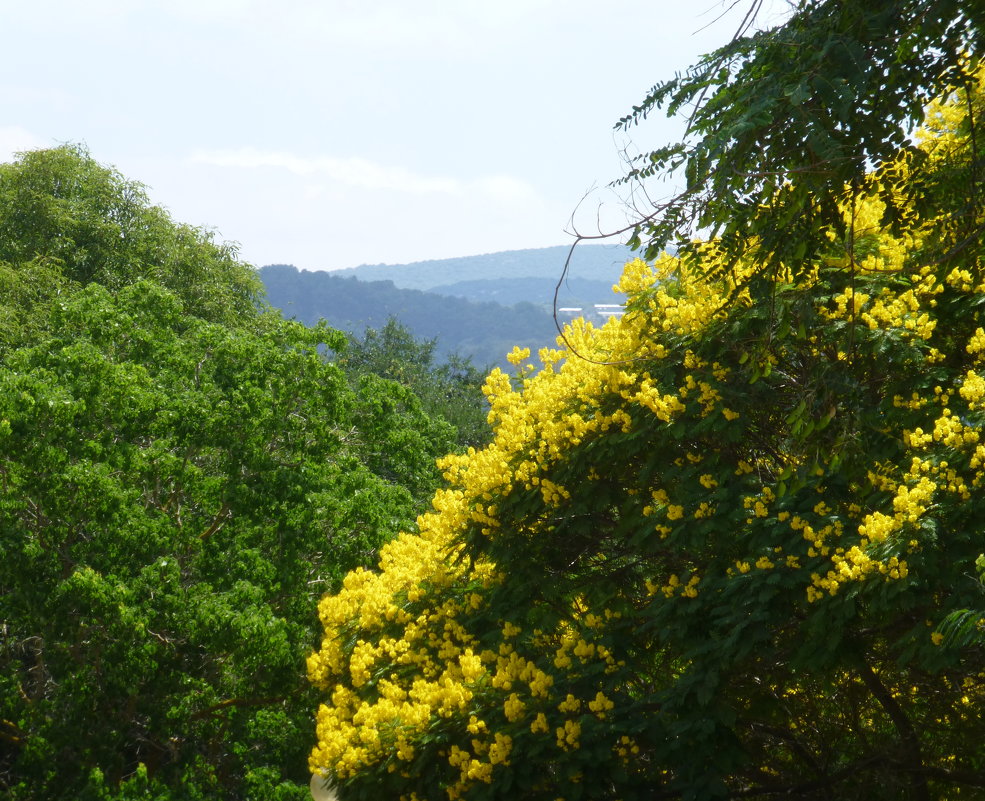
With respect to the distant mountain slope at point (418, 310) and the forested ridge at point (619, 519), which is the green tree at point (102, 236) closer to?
the forested ridge at point (619, 519)

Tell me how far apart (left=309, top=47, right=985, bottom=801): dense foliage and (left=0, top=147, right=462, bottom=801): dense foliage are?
2988 mm

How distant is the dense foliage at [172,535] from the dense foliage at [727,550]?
9.80 ft

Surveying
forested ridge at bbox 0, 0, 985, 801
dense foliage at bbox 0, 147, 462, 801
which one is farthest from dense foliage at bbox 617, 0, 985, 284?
dense foliage at bbox 0, 147, 462, 801

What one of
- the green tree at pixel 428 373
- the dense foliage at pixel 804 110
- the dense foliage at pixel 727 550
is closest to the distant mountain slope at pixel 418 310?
the green tree at pixel 428 373

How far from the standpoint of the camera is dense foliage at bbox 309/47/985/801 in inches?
204

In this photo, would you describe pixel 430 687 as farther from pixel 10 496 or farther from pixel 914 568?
pixel 10 496

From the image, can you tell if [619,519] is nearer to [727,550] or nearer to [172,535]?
[727,550]

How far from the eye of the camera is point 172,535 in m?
11.0

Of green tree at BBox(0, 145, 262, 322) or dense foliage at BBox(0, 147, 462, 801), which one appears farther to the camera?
green tree at BBox(0, 145, 262, 322)

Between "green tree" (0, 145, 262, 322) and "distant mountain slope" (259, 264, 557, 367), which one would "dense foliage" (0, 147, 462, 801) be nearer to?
"green tree" (0, 145, 262, 322)

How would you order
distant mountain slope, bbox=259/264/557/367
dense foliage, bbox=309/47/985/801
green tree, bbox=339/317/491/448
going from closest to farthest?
1. dense foliage, bbox=309/47/985/801
2. green tree, bbox=339/317/491/448
3. distant mountain slope, bbox=259/264/557/367

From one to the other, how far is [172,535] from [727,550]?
6537 millimetres

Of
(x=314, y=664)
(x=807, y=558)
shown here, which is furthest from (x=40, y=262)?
(x=807, y=558)

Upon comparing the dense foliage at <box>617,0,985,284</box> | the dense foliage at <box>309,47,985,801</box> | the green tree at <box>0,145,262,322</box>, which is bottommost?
the dense foliage at <box>309,47,985,801</box>
